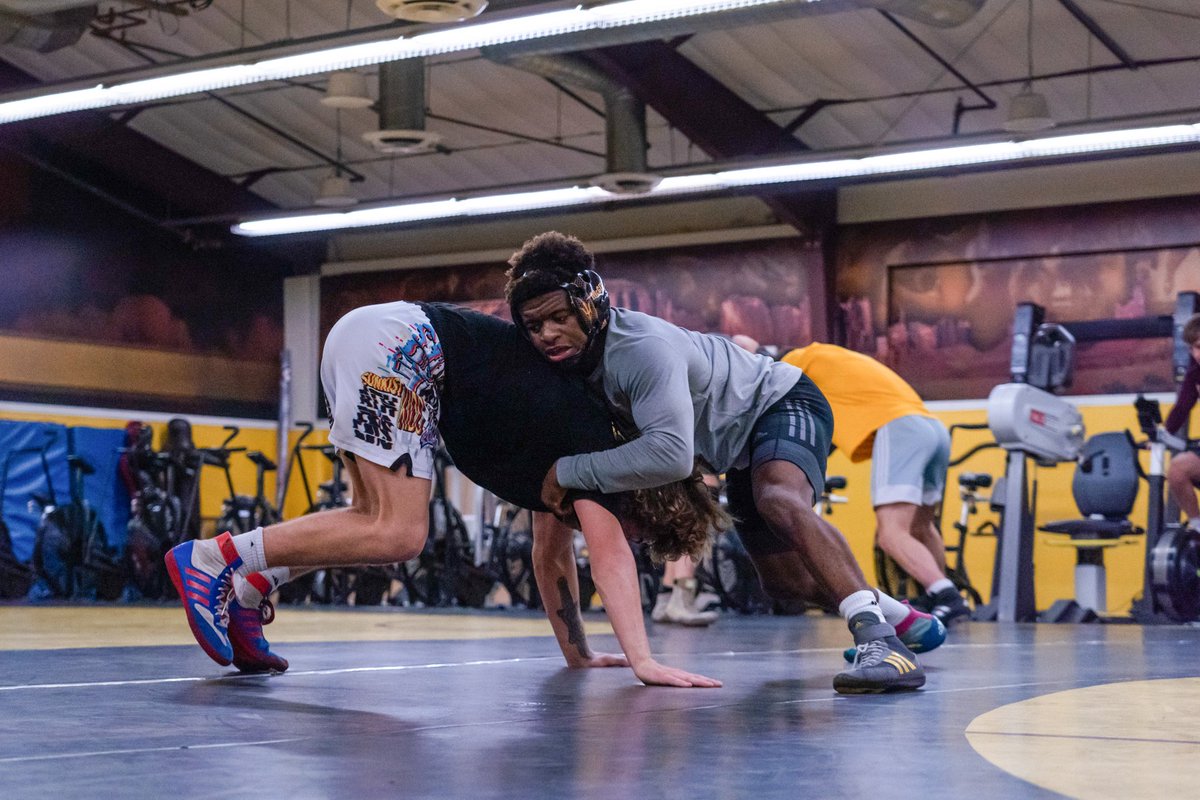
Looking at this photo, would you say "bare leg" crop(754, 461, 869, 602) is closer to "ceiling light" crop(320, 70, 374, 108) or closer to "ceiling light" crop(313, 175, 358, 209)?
"ceiling light" crop(320, 70, 374, 108)

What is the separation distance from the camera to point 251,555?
3.38 m

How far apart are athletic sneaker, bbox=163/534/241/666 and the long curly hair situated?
3.05ft

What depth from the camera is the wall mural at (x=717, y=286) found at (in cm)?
1386

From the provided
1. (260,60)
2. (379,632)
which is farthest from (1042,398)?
(260,60)

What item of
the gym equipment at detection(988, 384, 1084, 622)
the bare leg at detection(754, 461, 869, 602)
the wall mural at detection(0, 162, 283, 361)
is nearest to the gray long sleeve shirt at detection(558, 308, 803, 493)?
the bare leg at detection(754, 461, 869, 602)

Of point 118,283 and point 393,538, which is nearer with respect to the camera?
point 393,538

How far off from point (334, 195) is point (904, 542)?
329 inches

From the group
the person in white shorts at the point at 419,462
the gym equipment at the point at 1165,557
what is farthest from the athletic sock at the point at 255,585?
the gym equipment at the point at 1165,557

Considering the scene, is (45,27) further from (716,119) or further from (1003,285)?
(1003,285)

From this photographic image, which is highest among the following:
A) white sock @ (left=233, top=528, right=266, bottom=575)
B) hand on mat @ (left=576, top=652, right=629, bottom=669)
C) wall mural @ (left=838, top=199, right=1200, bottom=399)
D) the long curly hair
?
wall mural @ (left=838, top=199, right=1200, bottom=399)

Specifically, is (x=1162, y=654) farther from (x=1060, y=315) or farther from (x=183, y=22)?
(x=183, y=22)

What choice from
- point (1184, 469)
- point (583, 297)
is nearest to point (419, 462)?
point (583, 297)

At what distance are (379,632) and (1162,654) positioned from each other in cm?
330

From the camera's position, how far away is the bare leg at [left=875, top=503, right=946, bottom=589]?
20.7 ft
